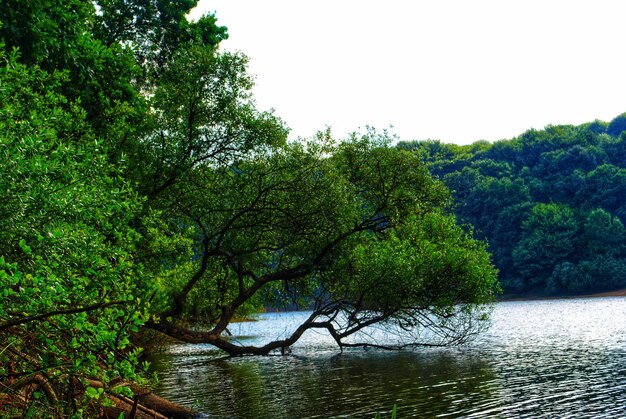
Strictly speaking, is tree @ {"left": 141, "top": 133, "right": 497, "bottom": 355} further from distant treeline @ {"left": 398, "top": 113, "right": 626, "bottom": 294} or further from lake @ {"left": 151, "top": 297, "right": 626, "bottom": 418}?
distant treeline @ {"left": 398, "top": 113, "right": 626, "bottom": 294}

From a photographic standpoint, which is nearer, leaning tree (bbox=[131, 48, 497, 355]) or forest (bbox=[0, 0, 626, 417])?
forest (bbox=[0, 0, 626, 417])

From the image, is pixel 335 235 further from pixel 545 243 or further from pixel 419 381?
pixel 545 243

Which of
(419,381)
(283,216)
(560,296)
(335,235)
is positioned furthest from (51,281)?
(560,296)

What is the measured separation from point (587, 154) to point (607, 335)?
116 m

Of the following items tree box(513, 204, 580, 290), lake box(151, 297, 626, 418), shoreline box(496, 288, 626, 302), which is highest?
tree box(513, 204, 580, 290)

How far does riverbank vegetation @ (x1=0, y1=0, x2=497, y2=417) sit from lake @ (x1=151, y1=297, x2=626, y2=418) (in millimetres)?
3021

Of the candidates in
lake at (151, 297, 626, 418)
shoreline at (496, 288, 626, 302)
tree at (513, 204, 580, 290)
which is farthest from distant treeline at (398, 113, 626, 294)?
lake at (151, 297, 626, 418)

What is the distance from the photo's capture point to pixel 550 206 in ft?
465

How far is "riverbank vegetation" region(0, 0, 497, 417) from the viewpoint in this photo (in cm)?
1698

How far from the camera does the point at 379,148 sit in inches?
1484

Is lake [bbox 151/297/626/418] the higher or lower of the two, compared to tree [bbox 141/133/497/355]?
lower

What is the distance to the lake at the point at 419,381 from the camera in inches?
919

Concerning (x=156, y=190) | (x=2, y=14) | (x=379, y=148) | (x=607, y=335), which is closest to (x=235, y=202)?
(x=156, y=190)

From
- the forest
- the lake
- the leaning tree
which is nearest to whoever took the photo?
the forest
